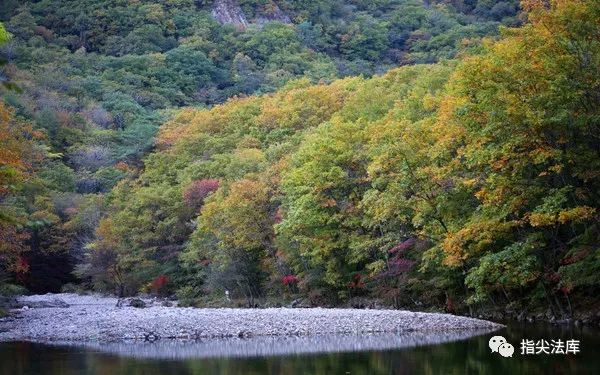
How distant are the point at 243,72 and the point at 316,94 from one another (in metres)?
54.0

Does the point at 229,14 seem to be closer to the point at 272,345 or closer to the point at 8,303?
the point at 8,303

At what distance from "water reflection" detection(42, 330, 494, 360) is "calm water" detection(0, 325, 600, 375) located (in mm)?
31

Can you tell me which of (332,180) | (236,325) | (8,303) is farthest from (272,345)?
(8,303)

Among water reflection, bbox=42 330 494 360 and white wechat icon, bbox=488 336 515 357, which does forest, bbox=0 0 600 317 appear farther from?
white wechat icon, bbox=488 336 515 357

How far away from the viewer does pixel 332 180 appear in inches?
1516

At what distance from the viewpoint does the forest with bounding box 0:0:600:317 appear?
23.9 metres

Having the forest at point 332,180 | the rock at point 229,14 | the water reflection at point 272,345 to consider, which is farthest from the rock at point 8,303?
the rock at point 229,14

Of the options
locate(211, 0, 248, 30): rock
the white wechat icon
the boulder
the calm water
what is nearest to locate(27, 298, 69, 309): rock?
the boulder

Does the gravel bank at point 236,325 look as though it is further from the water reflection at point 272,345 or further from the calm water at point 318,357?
the calm water at point 318,357

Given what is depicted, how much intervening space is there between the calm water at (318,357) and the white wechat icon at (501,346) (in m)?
0.21

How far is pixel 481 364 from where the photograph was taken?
58.4 feet

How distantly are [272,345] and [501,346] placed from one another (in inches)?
289

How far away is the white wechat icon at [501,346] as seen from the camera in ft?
63.5

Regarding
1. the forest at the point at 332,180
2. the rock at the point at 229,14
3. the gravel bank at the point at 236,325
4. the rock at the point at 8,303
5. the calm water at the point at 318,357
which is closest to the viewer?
the calm water at the point at 318,357
